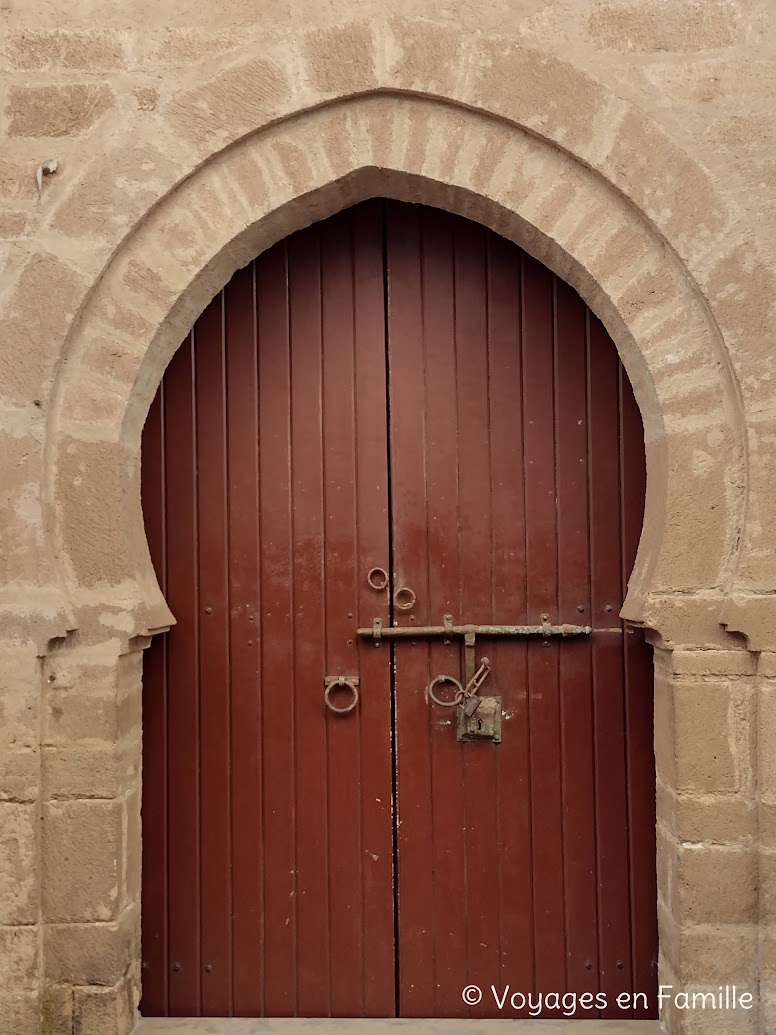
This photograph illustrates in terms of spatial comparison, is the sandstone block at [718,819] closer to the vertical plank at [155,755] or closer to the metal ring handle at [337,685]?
the metal ring handle at [337,685]

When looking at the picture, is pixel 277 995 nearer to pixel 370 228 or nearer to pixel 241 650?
pixel 241 650

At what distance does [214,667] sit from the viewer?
11.4 ft

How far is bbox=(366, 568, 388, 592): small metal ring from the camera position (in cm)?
347

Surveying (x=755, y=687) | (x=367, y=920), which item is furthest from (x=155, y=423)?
(x=755, y=687)

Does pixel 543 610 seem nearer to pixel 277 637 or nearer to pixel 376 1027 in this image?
pixel 277 637

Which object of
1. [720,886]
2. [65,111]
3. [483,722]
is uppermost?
[65,111]

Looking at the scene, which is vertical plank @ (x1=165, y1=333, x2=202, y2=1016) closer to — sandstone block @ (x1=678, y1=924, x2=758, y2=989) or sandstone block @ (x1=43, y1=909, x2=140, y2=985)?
sandstone block @ (x1=43, y1=909, x2=140, y2=985)

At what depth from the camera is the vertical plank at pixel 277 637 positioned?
134 inches

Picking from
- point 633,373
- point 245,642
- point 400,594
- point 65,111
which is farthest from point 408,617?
point 65,111

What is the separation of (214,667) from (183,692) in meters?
0.15

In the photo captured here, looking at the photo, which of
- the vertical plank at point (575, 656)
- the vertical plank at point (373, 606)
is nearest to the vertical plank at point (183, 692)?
→ the vertical plank at point (373, 606)

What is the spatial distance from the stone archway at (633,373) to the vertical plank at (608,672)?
0.23 m

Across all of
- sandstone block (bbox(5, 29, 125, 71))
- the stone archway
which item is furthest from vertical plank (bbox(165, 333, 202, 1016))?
sandstone block (bbox(5, 29, 125, 71))

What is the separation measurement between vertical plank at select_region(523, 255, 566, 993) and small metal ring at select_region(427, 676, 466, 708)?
274 mm
